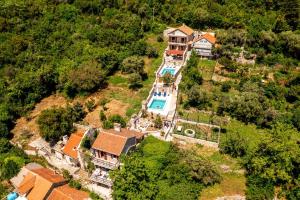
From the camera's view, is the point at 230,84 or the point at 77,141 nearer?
the point at 77,141

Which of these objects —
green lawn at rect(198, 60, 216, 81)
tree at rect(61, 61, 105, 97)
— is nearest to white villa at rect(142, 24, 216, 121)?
green lawn at rect(198, 60, 216, 81)

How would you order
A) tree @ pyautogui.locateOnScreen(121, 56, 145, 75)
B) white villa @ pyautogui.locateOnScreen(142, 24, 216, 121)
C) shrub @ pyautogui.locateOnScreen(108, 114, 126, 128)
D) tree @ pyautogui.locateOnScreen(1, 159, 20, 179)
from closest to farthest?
tree @ pyautogui.locateOnScreen(1, 159, 20, 179), shrub @ pyautogui.locateOnScreen(108, 114, 126, 128), white villa @ pyautogui.locateOnScreen(142, 24, 216, 121), tree @ pyautogui.locateOnScreen(121, 56, 145, 75)

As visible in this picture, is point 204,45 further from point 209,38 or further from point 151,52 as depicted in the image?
point 151,52

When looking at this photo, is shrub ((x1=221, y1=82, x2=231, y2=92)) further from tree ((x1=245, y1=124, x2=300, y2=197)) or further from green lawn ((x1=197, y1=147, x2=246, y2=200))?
tree ((x1=245, y1=124, x2=300, y2=197))

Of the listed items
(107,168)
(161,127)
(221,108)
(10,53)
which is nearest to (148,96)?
(161,127)

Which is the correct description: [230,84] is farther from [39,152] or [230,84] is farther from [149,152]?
[39,152]

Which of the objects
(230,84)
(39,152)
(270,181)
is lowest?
(39,152)

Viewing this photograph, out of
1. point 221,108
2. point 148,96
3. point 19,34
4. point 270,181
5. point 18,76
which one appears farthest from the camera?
point 19,34

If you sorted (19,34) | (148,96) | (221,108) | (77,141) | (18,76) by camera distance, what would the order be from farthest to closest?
1. (19,34)
2. (18,76)
3. (148,96)
4. (221,108)
5. (77,141)
